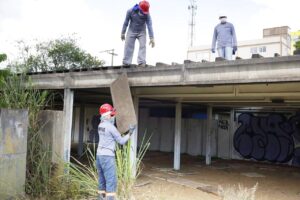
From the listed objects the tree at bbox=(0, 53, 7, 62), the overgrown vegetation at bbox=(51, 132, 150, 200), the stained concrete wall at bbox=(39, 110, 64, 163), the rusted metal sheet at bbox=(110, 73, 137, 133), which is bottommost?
the overgrown vegetation at bbox=(51, 132, 150, 200)

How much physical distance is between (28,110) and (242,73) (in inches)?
184

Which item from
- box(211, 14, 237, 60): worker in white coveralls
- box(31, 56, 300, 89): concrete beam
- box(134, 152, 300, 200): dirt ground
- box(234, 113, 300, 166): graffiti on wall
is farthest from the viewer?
box(234, 113, 300, 166): graffiti on wall

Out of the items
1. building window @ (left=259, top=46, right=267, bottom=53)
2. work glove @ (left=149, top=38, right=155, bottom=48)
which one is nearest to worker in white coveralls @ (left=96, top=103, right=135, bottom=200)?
work glove @ (left=149, top=38, right=155, bottom=48)

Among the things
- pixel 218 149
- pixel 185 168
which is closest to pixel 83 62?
pixel 218 149

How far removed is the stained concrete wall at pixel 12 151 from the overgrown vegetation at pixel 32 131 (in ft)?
1.09

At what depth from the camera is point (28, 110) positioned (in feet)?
24.6

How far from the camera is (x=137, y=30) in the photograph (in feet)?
26.7

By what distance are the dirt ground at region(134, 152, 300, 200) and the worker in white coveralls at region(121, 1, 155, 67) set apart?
3205mm

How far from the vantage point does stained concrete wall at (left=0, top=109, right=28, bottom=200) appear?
6691 mm

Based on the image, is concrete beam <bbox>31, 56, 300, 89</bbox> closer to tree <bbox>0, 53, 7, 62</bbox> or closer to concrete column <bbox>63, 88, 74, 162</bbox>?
concrete column <bbox>63, 88, 74, 162</bbox>

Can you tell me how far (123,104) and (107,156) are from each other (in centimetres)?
154

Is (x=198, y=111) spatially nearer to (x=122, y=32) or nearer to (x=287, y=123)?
(x=287, y=123)

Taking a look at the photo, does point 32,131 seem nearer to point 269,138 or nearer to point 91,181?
point 91,181

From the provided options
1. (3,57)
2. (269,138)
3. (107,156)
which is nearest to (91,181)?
(107,156)
